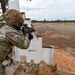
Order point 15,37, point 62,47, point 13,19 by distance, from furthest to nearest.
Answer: point 62,47 → point 13,19 → point 15,37

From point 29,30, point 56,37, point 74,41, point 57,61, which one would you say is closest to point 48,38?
point 56,37

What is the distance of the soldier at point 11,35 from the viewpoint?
3.40m

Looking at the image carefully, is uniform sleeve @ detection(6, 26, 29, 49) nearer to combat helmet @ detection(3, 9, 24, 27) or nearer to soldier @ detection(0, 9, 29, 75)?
soldier @ detection(0, 9, 29, 75)

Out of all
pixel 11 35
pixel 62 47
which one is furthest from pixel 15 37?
pixel 62 47

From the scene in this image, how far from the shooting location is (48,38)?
392 inches

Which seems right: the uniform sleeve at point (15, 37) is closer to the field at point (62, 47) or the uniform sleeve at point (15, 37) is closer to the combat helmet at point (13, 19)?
the combat helmet at point (13, 19)

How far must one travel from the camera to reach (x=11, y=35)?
3383mm

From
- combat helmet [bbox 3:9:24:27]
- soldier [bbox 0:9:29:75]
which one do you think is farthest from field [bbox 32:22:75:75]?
combat helmet [bbox 3:9:24:27]

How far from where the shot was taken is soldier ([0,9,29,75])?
340cm

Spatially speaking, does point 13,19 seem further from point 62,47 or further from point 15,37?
point 62,47

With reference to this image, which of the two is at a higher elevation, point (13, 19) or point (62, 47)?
point (13, 19)

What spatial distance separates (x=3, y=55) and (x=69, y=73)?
272 centimetres

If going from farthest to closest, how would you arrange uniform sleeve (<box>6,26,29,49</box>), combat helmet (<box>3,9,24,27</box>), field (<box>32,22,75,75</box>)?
field (<box>32,22,75,75</box>) → combat helmet (<box>3,9,24,27</box>) → uniform sleeve (<box>6,26,29,49</box>)

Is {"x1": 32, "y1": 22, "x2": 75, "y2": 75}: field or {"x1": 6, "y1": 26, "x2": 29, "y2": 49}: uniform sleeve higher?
{"x1": 6, "y1": 26, "x2": 29, "y2": 49}: uniform sleeve
